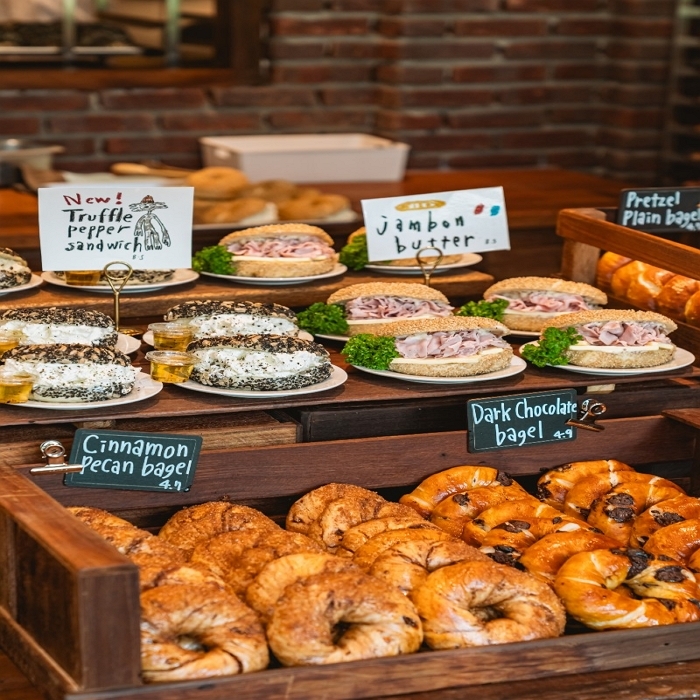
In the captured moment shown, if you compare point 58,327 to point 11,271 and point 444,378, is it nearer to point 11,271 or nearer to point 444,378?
point 11,271

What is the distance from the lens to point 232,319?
8.47 feet

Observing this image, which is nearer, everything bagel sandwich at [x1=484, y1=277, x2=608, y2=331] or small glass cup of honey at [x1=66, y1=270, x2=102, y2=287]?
everything bagel sandwich at [x1=484, y1=277, x2=608, y2=331]

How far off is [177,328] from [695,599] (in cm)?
115

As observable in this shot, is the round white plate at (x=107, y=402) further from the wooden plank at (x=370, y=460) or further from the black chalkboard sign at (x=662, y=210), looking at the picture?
the black chalkboard sign at (x=662, y=210)

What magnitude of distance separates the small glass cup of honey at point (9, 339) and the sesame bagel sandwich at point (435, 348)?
0.64 metres

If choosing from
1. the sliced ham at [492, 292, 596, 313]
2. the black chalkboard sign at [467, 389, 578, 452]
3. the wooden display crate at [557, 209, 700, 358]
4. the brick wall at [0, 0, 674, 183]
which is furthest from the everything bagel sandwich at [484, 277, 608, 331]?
the brick wall at [0, 0, 674, 183]

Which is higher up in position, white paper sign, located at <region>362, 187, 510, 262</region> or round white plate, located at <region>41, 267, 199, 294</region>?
white paper sign, located at <region>362, 187, 510, 262</region>

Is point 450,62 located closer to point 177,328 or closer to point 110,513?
point 177,328

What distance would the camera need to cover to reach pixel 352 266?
3.38 m

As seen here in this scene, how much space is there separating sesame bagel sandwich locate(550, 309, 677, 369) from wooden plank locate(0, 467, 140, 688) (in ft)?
4.01

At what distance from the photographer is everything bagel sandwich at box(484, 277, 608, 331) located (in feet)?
9.55

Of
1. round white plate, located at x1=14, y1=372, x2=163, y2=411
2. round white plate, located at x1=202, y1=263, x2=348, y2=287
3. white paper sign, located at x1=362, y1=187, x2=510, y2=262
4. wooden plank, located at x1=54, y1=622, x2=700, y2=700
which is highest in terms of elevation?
white paper sign, located at x1=362, y1=187, x2=510, y2=262

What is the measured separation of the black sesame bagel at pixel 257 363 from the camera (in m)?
2.35

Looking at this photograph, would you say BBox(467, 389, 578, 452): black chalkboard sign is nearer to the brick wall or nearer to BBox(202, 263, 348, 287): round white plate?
BBox(202, 263, 348, 287): round white plate
